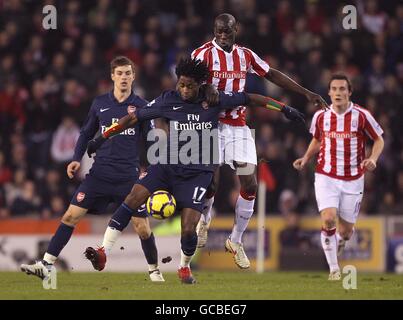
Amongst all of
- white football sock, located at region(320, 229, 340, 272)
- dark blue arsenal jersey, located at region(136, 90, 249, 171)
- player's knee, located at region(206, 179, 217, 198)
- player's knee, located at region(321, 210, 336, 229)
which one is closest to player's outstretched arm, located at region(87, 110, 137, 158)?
dark blue arsenal jersey, located at region(136, 90, 249, 171)

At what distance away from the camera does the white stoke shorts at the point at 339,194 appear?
1392cm

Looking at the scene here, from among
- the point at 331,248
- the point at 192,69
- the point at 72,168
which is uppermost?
the point at 192,69

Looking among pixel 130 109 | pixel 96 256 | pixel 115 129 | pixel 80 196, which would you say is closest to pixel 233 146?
pixel 130 109

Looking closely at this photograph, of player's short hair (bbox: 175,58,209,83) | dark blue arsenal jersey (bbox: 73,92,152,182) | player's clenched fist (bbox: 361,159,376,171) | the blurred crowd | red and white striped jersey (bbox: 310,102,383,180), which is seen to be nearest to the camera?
player's short hair (bbox: 175,58,209,83)

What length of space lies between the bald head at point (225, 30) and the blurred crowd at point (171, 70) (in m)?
5.81

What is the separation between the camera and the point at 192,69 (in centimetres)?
1207

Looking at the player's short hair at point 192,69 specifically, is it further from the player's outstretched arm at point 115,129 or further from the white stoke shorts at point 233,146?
the white stoke shorts at point 233,146

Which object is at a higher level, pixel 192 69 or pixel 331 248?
pixel 192 69

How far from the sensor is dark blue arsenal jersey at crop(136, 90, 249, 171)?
480 inches

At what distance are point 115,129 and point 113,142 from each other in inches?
28.0

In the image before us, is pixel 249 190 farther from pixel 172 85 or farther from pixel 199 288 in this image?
pixel 172 85

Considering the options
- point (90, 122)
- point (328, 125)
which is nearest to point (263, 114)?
point (328, 125)

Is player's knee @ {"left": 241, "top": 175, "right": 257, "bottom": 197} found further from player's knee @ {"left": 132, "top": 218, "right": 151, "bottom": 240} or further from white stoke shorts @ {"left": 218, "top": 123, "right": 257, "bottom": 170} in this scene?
player's knee @ {"left": 132, "top": 218, "right": 151, "bottom": 240}

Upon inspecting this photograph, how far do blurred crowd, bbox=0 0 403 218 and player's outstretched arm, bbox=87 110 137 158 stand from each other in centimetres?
654
